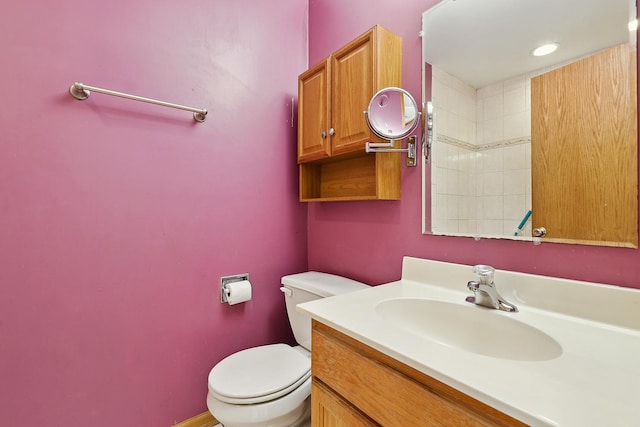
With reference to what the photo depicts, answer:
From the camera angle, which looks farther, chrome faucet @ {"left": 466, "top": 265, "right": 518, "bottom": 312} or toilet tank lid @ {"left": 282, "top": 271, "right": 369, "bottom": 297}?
toilet tank lid @ {"left": 282, "top": 271, "right": 369, "bottom": 297}

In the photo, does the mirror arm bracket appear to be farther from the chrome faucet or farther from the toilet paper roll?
the toilet paper roll

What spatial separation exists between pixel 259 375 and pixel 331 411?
445 mm

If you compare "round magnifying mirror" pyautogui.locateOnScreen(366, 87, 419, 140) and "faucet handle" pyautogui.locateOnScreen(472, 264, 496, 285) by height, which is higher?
"round magnifying mirror" pyautogui.locateOnScreen(366, 87, 419, 140)

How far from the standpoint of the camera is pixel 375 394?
25.4 inches

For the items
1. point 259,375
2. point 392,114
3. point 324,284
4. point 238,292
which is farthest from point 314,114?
point 259,375

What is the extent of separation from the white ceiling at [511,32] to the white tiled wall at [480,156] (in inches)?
2.1

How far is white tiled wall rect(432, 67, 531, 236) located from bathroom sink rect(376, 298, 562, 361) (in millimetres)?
288

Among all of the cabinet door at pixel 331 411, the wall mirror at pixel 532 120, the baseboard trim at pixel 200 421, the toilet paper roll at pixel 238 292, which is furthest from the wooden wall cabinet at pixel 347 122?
the baseboard trim at pixel 200 421

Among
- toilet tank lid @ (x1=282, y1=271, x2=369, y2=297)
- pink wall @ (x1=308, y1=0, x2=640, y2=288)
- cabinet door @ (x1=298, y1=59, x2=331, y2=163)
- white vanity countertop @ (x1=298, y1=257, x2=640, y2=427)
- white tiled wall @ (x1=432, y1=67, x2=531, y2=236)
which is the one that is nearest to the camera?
white vanity countertop @ (x1=298, y1=257, x2=640, y2=427)

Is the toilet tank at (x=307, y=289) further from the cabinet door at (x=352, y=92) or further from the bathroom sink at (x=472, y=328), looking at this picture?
the cabinet door at (x=352, y=92)

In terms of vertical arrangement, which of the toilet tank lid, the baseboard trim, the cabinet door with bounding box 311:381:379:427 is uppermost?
the toilet tank lid

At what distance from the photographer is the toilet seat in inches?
39.4

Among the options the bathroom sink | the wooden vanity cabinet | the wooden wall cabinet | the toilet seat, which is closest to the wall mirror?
the wooden wall cabinet

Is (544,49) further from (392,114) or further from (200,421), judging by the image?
(200,421)
